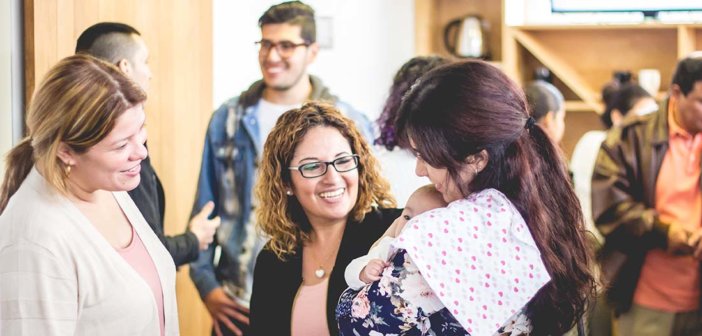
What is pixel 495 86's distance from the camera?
1.83m

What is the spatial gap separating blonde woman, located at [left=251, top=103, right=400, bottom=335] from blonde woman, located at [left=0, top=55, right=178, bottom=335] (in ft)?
0.99

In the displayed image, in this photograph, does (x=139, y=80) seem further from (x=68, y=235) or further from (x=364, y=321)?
(x=364, y=321)

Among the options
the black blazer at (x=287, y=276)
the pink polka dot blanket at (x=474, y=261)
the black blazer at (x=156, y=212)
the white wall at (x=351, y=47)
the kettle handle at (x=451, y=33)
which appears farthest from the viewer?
the kettle handle at (x=451, y=33)

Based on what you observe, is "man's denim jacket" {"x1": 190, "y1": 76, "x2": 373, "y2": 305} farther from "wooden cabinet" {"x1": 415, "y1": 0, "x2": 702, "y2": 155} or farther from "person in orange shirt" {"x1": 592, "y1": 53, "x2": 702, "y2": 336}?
"wooden cabinet" {"x1": 415, "y1": 0, "x2": 702, "y2": 155}

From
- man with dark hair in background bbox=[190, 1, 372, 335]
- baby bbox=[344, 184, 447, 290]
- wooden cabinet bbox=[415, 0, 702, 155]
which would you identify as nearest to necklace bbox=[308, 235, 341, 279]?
baby bbox=[344, 184, 447, 290]

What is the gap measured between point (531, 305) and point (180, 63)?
2223mm

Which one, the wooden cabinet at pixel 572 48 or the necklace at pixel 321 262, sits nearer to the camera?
the necklace at pixel 321 262

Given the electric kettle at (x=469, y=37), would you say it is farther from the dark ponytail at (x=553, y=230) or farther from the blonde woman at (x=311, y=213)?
the dark ponytail at (x=553, y=230)

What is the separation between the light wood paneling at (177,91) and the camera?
138 inches

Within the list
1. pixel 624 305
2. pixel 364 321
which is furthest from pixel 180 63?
pixel 364 321

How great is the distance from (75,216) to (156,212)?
664mm

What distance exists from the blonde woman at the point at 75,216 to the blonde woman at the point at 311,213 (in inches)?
11.9

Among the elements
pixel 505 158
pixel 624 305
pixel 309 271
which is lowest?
pixel 624 305

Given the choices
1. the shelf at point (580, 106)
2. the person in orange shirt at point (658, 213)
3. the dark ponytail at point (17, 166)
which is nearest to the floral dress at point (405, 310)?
the dark ponytail at point (17, 166)
